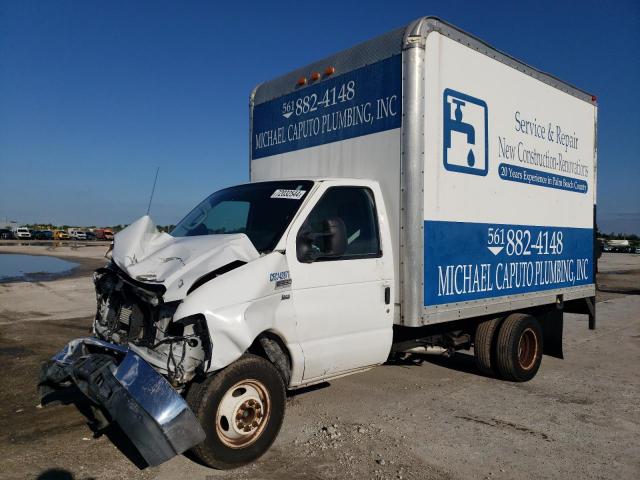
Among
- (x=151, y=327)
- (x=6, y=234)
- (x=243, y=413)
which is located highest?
(x=6, y=234)

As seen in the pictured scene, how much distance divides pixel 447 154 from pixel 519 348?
2.79 metres

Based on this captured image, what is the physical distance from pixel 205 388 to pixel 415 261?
2255mm

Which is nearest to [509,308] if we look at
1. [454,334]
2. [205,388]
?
[454,334]

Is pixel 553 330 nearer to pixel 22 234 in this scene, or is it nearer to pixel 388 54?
pixel 388 54

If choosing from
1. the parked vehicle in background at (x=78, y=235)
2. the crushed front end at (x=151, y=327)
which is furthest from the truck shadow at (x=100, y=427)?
the parked vehicle in background at (x=78, y=235)

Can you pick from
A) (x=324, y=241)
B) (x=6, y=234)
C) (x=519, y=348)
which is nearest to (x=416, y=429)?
(x=324, y=241)

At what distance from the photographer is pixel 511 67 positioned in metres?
6.27

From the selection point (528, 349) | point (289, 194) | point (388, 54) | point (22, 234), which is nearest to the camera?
point (289, 194)

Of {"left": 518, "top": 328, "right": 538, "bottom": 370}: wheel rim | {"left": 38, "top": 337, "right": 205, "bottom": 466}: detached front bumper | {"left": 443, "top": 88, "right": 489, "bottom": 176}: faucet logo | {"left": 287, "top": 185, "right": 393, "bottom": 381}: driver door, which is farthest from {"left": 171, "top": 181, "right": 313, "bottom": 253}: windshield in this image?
{"left": 518, "top": 328, "right": 538, "bottom": 370}: wheel rim

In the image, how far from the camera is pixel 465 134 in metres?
5.60

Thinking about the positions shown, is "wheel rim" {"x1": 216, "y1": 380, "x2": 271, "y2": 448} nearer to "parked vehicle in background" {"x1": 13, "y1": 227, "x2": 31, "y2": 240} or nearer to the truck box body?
the truck box body

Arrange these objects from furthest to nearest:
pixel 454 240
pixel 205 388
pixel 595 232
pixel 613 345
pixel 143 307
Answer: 1. pixel 613 345
2. pixel 595 232
3. pixel 454 240
4. pixel 143 307
5. pixel 205 388

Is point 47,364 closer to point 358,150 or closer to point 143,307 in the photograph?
point 143,307

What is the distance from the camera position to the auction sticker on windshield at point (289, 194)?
469 cm
